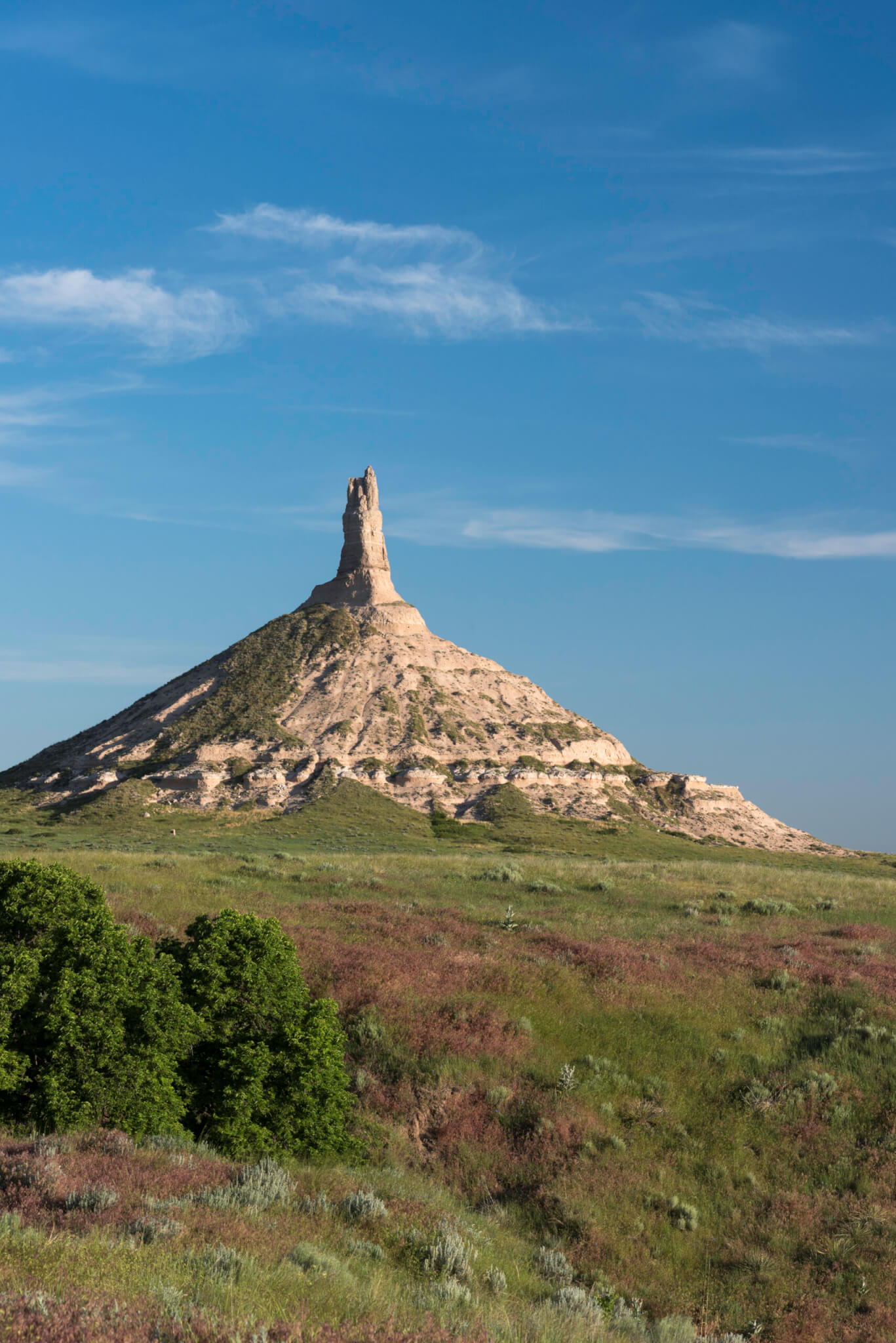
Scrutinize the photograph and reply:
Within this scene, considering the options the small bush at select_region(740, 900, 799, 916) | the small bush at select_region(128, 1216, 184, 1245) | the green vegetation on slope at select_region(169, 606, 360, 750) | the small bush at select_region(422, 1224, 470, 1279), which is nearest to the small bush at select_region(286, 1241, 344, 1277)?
the small bush at select_region(128, 1216, 184, 1245)

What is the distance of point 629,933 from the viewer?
99.9 ft

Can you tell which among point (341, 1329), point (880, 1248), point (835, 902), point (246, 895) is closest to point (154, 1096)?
point (341, 1329)

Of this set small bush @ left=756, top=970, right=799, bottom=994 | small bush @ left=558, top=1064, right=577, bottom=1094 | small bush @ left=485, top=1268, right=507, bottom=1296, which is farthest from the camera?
small bush @ left=756, top=970, right=799, bottom=994

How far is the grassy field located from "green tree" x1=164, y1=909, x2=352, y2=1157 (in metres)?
1.40

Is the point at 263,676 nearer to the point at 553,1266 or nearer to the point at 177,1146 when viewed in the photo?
the point at 177,1146

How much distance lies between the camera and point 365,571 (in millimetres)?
167500

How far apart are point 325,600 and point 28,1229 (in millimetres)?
163803

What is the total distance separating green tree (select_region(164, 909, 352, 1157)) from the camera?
17.3 m

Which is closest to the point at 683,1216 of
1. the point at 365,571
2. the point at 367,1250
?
the point at 367,1250

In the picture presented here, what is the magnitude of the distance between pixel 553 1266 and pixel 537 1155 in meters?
3.75

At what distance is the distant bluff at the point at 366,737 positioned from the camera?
125 meters

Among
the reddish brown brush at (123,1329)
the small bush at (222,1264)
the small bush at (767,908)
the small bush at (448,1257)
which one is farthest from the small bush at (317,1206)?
the small bush at (767,908)

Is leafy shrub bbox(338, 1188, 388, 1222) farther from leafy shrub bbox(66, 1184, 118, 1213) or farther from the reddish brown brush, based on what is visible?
the reddish brown brush

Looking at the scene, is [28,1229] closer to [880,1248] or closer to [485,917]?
[880,1248]
